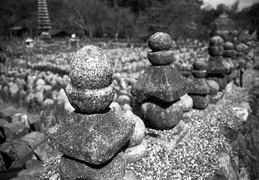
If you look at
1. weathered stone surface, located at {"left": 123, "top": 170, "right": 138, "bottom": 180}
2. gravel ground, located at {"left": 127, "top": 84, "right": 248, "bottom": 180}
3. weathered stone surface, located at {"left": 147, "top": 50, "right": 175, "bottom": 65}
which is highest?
weathered stone surface, located at {"left": 147, "top": 50, "right": 175, "bottom": 65}

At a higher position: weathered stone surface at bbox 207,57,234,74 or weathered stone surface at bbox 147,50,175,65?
weathered stone surface at bbox 147,50,175,65

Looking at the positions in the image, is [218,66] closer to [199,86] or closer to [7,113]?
[199,86]

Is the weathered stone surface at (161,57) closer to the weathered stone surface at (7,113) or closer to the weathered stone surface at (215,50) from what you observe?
the weathered stone surface at (215,50)

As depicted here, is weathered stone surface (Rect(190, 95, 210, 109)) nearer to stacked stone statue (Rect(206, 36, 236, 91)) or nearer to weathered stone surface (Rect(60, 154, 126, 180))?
stacked stone statue (Rect(206, 36, 236, 91))

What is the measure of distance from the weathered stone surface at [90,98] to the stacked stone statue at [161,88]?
1.66m

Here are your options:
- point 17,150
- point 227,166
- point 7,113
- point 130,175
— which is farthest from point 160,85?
point 7,113

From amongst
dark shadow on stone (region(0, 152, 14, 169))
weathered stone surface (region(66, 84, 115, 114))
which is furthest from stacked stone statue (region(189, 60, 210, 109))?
dark shadow on stone (region(0, 152, 14, 169))

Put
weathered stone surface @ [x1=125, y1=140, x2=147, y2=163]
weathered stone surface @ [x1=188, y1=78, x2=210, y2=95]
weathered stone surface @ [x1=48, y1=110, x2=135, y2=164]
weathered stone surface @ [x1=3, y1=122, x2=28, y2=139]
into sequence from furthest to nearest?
weathered stone surface @ [x1=188, y1=78, x2=210, y2=95] < weathered stone surface @ [x1=3, y1=122, x2=28, y2=139] < weathered stone surface @ [x1=125, y1=140, x2=147, y2=163] < weathered stone surface @ [x1=48, y1=110, x2=135, y2=164]

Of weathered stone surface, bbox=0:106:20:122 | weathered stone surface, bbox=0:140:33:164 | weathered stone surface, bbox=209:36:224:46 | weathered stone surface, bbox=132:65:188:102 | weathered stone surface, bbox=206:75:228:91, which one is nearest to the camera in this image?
weathered stone surface, bbox=132:65:188:102

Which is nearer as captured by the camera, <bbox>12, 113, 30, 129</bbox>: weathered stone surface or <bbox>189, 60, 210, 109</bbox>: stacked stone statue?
<bbox>12, 113, 30, 129</bbox>: weathered stone surface

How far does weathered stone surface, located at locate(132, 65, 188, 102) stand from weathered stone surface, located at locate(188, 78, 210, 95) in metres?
1.37

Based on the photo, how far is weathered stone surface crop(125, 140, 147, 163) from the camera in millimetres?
3115

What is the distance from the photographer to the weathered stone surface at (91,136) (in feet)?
6.57

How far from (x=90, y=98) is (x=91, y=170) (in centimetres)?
76
